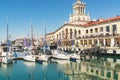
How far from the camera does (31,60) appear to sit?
198 feet

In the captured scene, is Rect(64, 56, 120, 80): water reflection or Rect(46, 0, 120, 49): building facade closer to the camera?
Rect(64, 56, 120, 80): water reflection

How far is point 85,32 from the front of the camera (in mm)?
113812

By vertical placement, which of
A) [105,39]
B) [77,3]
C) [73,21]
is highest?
[77,3]

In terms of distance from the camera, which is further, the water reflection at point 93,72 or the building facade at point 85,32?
the building facade at point 85,32

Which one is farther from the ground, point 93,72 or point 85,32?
point 85,32

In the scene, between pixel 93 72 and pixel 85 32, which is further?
pixel 85 32

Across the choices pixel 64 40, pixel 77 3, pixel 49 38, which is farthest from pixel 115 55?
pixel 49 38

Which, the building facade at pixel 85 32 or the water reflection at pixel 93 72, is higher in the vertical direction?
the building facade at pixel 85 32

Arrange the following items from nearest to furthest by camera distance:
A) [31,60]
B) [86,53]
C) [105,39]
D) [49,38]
A: 1. [31,60]
2. [86,53]
3. [105,39]
4. [49,38]

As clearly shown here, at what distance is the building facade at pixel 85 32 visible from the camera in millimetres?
90681

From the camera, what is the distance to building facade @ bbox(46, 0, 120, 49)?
90.7 metres

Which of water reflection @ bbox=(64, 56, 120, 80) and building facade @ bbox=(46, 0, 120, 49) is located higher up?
building facade @ bbox=(46, 0, 120, 49)

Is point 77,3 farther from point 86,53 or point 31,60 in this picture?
point 31,60

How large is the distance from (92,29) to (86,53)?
32.0 metres
